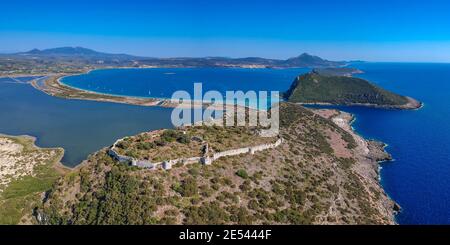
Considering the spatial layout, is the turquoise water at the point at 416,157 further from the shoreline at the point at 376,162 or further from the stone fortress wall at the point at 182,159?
the stone fortress wall at the point at 182,159

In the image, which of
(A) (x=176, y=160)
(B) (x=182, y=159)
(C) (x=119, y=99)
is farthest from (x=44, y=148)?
(C) (x=119, y=99)

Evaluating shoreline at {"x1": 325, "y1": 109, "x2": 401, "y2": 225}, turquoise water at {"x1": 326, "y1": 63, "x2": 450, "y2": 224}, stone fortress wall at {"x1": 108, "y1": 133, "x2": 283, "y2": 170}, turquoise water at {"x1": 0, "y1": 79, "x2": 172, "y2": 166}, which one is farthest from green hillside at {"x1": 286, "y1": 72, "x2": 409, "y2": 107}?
stone fortress wall at {"x1": 108, "y1": 133, "x2": 283, "y2": 170}

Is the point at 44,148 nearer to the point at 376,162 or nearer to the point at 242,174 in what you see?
the point at 242,174

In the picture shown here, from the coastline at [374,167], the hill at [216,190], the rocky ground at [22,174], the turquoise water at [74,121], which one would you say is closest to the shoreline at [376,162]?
the coastline at [374,167]

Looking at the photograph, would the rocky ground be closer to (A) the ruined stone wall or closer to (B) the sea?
(B) the sea
